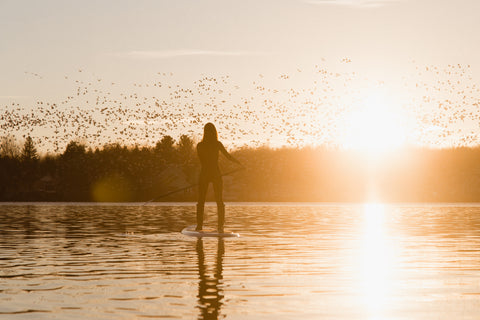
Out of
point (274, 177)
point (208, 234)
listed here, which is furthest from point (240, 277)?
point (274, 177)

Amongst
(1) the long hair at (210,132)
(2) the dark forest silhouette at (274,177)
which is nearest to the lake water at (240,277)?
(1) the long hair at (210,132)

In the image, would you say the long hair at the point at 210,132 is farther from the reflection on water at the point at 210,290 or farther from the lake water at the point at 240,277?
the reflection on water at the point at 210,290

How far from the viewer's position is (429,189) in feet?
264

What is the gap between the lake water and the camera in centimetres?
1023

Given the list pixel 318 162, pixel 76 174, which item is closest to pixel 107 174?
pixel 76 174

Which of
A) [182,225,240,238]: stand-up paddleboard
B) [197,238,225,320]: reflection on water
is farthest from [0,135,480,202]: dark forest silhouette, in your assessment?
[197,238,225,320]: reflection on water

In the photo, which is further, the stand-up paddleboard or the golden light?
the stand-up paddleboard

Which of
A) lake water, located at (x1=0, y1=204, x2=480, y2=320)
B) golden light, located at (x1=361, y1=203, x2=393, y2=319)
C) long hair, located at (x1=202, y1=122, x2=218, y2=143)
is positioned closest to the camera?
lake water, located at (x1=0, y1=204, x2=480, y2=320)

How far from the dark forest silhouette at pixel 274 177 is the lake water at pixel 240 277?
178 ft

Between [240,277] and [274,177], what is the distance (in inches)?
2671

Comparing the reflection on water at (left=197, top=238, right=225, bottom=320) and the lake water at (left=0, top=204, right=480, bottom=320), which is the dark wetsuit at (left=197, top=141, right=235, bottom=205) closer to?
the lake water at (left=0, top=204, right=480, bottom=320)

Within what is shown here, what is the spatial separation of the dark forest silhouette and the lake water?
54295 millimetres

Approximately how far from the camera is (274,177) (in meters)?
81.5

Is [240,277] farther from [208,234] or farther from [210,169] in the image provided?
[210,169]
